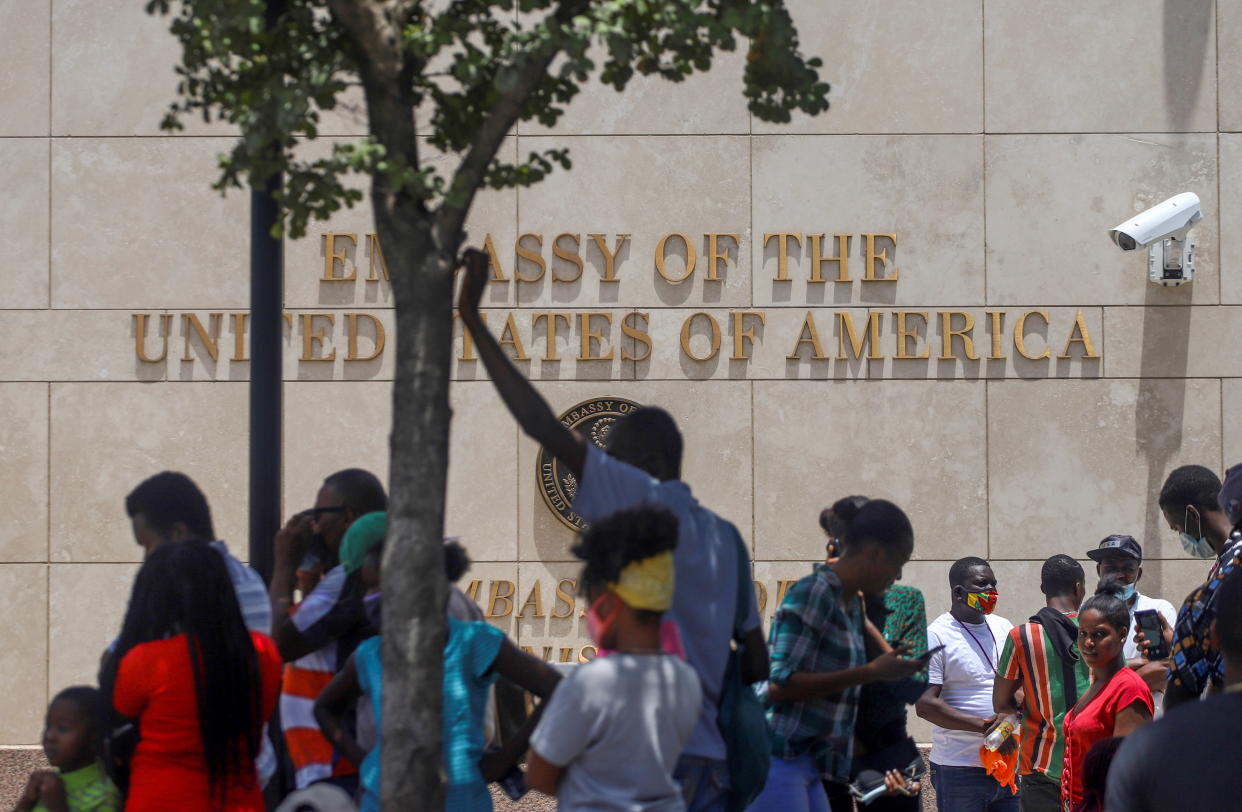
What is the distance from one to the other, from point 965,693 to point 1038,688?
1.76 ft

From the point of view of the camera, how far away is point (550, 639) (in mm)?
9586

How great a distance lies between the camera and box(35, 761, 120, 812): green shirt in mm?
4125

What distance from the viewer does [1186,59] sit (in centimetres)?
988

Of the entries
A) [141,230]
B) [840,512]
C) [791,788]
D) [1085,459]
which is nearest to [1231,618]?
[791,788]

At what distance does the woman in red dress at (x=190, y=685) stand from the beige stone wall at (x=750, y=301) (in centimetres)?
556

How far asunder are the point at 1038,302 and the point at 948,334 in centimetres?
66

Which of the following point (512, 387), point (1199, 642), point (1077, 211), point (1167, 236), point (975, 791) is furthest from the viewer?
point (1077, 211)

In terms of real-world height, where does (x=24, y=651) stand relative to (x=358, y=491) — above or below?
below

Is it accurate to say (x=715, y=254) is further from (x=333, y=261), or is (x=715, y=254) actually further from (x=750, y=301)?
(x=333, y=261)

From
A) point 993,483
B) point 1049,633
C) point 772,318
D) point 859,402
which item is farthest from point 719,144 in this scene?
point 1049,633

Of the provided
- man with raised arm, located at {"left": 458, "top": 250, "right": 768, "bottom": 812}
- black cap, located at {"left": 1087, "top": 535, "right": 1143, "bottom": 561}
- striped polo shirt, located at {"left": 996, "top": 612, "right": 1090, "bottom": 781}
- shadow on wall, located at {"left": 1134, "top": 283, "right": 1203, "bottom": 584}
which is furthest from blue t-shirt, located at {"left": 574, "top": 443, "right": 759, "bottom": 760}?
shadow on wall, located at {"left": 1134, "top": 283, "right": 1203, "bottom": 584}

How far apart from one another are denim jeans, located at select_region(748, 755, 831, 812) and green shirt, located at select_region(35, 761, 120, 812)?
6.36 ft

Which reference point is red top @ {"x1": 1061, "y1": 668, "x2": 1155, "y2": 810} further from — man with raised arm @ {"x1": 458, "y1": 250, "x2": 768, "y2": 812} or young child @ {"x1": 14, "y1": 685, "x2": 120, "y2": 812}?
young child @ {"x1": 14, "y1": 685, "x2": 120, "y2": 812}

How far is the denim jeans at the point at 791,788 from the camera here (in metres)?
4.51
